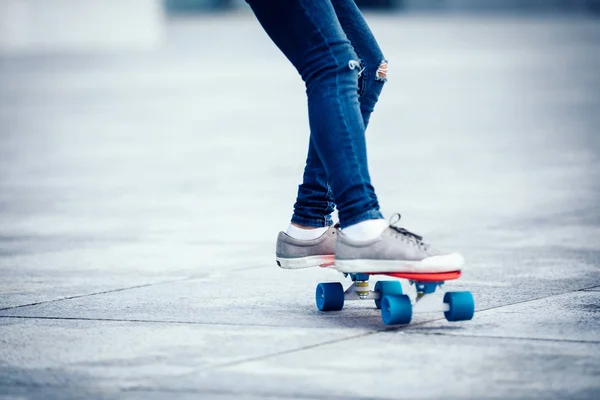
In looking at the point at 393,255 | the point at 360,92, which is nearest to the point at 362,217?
the point at 393,255

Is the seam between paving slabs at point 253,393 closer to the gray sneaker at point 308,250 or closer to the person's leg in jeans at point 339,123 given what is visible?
the person's leg in jeans at point 339,123

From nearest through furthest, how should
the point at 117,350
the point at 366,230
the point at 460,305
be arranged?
the point at 117,350 → the point at 460,305 → the point at 366,230

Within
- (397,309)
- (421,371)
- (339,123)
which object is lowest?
(421,371)

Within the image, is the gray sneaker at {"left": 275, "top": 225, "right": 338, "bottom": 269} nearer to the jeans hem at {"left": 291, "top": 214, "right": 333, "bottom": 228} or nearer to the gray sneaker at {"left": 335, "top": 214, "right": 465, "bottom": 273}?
the jeans hem at {"left": 291, "top": 214, "right": 333, "bottom": 228}

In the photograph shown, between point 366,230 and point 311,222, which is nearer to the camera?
point 366,230

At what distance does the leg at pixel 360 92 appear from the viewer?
145 inches

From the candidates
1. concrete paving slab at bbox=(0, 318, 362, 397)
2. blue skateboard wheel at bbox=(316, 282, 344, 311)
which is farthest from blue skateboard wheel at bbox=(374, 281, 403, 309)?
concrete paving slab at bbox=(0, 318, 362, 397)

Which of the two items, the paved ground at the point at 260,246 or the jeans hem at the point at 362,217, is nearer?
the paved ground at the point at 260,246

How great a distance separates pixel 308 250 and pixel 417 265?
465mm

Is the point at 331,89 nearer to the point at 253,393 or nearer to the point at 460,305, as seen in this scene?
the point at 460,305

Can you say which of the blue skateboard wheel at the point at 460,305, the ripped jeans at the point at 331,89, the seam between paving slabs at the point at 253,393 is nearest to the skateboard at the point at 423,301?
the blue skateboard wheel at the point at 460,305

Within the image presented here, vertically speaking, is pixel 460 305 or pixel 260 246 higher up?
pixel 260 246

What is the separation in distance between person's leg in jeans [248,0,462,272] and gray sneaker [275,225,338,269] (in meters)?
0.21

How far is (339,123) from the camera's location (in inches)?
134
